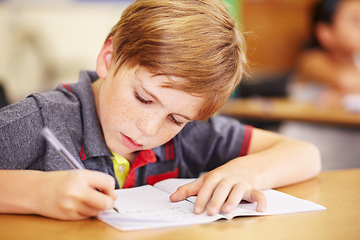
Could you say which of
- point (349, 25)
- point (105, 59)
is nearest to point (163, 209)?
point (105, 59)

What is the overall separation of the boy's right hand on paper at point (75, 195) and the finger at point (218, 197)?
159 millimetres

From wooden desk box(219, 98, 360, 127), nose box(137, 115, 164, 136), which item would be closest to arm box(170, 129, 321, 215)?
nose box(137, 115, 164, 136)

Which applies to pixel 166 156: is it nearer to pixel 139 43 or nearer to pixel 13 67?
pixel 139 43

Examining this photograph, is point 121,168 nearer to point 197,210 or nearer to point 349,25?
point 197,210

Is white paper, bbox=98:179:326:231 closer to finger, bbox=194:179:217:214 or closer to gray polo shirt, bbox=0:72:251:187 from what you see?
finger, bbox=194:179:217:214

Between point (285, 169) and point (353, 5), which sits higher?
point (353, 5)

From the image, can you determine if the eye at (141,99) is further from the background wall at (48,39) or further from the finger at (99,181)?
the background wall at (48,39)

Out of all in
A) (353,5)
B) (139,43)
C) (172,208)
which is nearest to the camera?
(172,208)

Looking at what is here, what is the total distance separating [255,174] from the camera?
3.09 ft

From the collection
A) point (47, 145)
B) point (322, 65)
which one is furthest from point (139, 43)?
point (322, 65)

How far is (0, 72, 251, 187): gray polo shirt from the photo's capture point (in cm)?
86

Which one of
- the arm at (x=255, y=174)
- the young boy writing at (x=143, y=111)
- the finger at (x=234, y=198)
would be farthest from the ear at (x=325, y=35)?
the finger at (x=234, y=198)

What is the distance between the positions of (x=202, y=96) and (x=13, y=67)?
6.97 ft

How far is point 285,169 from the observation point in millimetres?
1020
